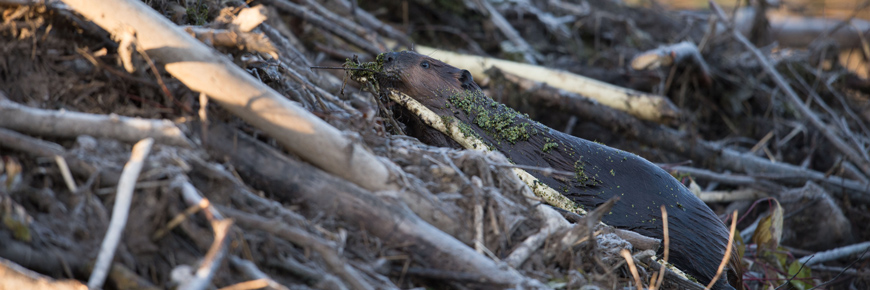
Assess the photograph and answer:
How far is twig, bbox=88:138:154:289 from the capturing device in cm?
140

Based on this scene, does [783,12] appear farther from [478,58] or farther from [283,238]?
[283,238]

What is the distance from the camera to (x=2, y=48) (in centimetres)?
182

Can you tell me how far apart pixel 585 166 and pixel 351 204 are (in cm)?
129

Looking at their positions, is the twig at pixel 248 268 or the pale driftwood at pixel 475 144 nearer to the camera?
the twig at pixel 248 268

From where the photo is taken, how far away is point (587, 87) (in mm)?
4430

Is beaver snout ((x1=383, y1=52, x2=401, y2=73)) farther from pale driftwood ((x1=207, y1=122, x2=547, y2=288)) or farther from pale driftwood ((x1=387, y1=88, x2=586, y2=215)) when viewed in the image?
pale driftwood ((x1=207, y1=122, x2=547, y2=288))

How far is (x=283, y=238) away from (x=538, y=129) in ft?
4.72

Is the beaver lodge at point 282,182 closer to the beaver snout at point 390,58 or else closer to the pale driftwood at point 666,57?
the beaver snout at point 390,58

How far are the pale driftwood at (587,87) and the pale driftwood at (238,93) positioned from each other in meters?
2.32

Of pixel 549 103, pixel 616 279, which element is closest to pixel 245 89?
pixel 616 279

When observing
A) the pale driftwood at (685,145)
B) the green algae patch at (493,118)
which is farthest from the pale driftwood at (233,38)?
the pale driftwood at (685,145)

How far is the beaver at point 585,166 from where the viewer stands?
2580 mm

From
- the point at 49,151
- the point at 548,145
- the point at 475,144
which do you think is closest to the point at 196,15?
the point at 49,151

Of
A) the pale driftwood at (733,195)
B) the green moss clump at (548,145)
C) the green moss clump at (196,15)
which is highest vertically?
the green moss clump at (196,15)
